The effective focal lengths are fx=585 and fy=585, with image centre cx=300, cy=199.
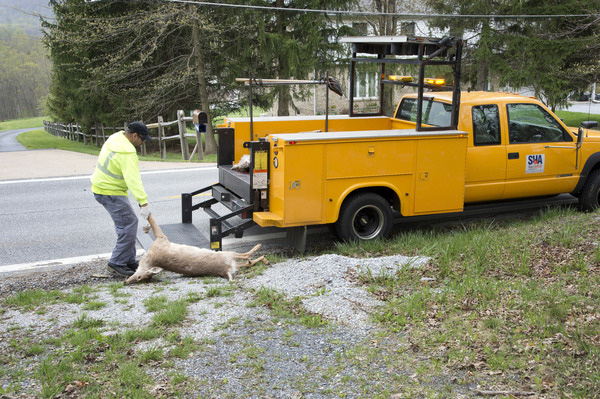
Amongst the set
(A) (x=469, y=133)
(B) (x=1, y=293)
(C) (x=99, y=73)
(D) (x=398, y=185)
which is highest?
(C) (x=99, y=73)

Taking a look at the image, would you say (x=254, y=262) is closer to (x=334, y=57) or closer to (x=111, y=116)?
(x=334, y=57)

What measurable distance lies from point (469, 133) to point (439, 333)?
4.11 m

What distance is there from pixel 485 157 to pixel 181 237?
14.0 feet

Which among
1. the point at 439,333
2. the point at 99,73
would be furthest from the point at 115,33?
the point at 439,333

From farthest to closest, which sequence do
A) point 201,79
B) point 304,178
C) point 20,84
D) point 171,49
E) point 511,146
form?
point 20,84 → point 171,49 → point 201,79 → point 511,146 → point 304,178

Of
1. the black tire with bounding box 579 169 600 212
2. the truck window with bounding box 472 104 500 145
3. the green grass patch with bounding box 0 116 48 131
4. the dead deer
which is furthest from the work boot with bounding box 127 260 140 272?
the green grass patch with bounding box 0 116 48 131

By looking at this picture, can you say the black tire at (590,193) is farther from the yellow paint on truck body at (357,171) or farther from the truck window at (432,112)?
the truck window at (432,112)

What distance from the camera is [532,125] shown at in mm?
8453

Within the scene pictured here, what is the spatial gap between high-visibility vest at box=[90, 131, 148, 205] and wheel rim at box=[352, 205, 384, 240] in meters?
2.74

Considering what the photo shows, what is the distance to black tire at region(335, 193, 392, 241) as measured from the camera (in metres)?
7.33

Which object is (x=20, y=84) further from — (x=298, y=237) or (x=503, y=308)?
(x=503, y=308)

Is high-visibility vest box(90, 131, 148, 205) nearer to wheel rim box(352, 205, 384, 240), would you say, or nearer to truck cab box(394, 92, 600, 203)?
wheel rim box(352, 205, 384, 240)

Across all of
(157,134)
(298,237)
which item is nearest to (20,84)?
(157,134)

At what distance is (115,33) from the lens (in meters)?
19.7
